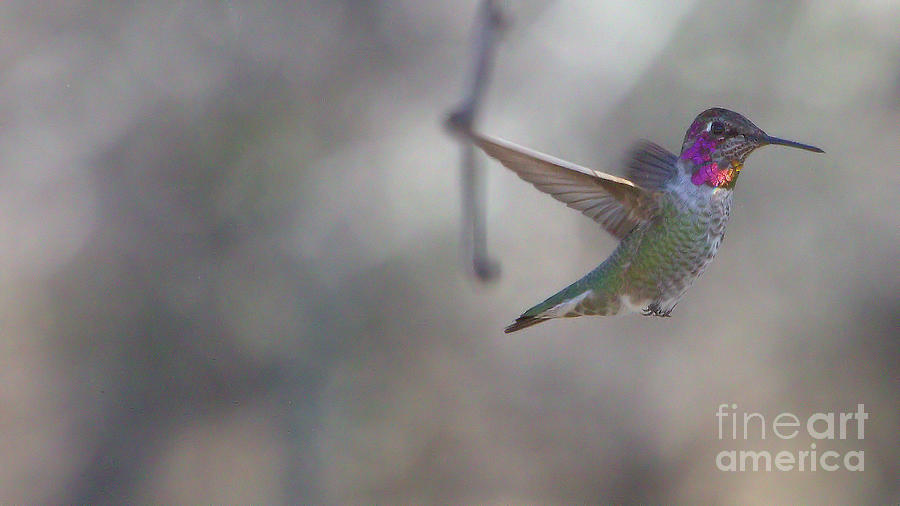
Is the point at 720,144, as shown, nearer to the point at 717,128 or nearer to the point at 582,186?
the point at 717,128

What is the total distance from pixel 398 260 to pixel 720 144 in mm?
2966

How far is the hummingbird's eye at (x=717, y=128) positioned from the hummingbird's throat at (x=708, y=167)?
0.02 meters

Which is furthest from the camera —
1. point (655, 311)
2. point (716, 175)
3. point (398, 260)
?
point (398, 260)

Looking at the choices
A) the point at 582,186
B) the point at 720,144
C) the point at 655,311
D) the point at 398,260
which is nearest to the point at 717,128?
the point at 720,144

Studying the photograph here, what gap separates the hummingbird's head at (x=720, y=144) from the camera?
91 centimetres

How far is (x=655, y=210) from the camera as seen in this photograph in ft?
3.60

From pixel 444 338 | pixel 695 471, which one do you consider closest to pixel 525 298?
pixel 444 338

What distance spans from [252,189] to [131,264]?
64cm

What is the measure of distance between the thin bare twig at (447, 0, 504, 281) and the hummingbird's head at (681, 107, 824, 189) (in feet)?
0.74

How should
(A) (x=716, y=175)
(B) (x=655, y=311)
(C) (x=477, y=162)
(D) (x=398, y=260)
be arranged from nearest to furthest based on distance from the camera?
(C) (x=477, y=162) → (A) (x=716, y=175) → (B) (x=655, y=311) → (D) (x=398, y=260)

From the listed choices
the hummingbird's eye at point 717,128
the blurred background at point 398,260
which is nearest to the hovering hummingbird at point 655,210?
the hummingbird's eye at point 717,128

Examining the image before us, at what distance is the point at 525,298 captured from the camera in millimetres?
3680

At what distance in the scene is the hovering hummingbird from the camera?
3.10ft

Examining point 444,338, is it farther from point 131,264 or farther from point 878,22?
point 878,22
